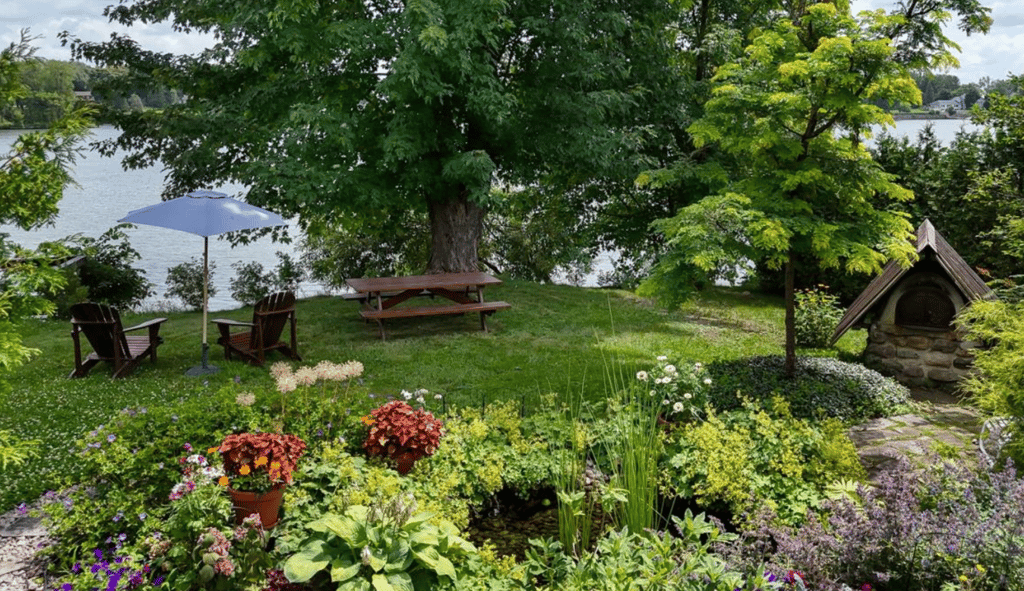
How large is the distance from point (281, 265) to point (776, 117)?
37.3 ft

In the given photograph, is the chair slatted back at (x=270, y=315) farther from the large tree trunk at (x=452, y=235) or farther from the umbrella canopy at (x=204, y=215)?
the large tree trunk at (x=452, y=235)

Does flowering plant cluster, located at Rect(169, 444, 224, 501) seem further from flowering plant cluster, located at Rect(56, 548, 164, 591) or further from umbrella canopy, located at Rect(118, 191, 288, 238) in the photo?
umbrella canopy, located at Rect(118, 191, 288, 238)

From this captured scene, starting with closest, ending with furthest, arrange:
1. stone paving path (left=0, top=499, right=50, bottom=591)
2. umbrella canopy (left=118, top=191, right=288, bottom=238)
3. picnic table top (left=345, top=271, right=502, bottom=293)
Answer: stone paving path (left=0, top=499, right=50, bottom=591), umbrella canopy (left=118, top=191, right=288, bottom=238), picnic table top (left=345, top=271, right=502, bottom=293)

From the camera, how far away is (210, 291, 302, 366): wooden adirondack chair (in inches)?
332

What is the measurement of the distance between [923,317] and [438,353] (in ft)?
18.0

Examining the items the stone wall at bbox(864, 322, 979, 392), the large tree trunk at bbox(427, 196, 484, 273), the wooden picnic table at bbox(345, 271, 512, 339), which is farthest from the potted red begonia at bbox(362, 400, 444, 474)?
the large tree trunk at bbox(427, 196, 484, 273)

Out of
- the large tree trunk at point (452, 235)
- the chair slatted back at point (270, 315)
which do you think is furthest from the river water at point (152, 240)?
the chair slatted back at point (270, 315)

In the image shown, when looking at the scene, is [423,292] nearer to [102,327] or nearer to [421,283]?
[421,283]

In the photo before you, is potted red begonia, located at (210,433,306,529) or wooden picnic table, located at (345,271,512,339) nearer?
potted red begonia, located at (210,433,306,529)

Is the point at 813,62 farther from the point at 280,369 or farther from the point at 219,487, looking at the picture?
the point at 219,487

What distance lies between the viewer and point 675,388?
234 inches

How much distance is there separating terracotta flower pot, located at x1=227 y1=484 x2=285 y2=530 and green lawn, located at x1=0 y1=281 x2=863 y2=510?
161 centimetres

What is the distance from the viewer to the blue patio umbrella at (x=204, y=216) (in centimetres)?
771

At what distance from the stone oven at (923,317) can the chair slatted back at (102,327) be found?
7.94 metres
